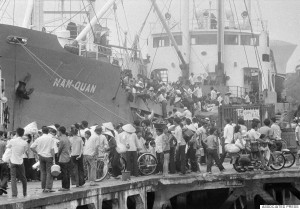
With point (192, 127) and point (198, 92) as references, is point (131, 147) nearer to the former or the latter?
point (192, 127)

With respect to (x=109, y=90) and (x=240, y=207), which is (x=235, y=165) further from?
(x=109, y=90)

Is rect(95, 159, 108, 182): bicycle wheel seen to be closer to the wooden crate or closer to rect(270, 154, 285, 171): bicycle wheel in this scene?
rect(270, 154, 285, 171): bicycle wheel

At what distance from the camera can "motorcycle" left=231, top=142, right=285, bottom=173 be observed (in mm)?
21219

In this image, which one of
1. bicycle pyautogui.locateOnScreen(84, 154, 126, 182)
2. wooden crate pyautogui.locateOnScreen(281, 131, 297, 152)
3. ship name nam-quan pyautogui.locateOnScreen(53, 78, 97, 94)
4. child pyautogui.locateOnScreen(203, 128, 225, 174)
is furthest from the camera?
ship name nam-quan pyautogui.locateOnScreen(53, 78, 97, 94)

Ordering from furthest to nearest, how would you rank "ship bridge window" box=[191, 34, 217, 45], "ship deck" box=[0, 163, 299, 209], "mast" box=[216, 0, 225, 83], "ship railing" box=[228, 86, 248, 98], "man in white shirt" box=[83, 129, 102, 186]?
"ship bridge window" box=[191, 34, 217, 45] < "ship railing" box=[228, 86, 248, 98] < "mast" box=[216, 0, 225, 83] < "man in white shirt" box=[83, 129, 102, 186] < "ship deck" box=[0, 163, 299, 209]

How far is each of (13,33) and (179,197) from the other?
8685 millimetres

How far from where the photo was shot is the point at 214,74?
146 feet

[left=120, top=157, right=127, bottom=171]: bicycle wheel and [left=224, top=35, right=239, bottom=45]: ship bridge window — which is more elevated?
[left=224, top=35, right=239, bottom=45]: ship bridge window

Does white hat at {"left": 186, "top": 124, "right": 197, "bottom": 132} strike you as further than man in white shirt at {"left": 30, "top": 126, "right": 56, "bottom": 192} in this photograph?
Yes

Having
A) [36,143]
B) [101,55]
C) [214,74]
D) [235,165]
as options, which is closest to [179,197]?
[235,165]

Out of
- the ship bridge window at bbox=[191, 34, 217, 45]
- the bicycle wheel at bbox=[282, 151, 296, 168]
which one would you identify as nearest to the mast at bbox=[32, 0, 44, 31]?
the bicycle wheel at bbox=[282, 151, 296, 168]

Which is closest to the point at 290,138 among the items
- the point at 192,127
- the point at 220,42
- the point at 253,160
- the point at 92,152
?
the point at 253,160

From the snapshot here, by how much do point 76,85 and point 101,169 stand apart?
33.0ft

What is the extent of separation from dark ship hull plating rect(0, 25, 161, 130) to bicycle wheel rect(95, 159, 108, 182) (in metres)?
6.46
